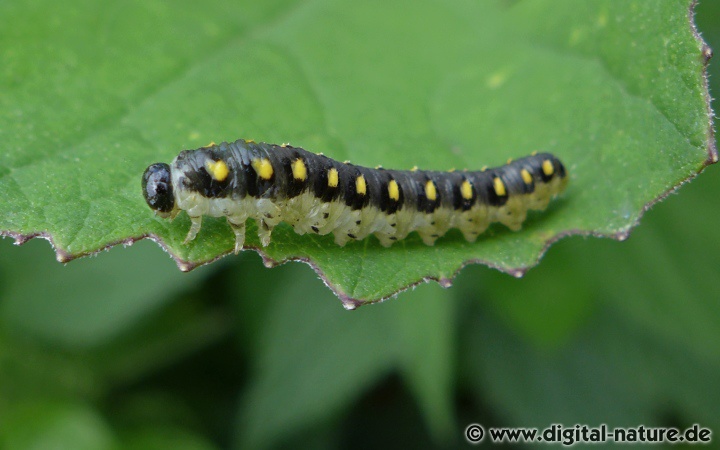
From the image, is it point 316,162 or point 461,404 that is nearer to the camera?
point 316,162

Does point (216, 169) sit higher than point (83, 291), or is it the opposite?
point (216, 169)

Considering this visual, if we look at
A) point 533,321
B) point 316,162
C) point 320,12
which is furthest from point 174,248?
point 533,321

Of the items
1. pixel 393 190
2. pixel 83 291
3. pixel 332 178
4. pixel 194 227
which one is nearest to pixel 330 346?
Result: pixel 83 291

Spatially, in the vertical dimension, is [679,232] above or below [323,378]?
above

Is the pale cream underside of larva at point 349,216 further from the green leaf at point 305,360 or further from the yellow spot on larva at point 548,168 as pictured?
the green leaf at point 305,360

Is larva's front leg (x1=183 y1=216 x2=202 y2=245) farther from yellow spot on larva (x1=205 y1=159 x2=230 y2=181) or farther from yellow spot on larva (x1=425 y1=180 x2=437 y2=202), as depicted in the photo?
yellow spot on larva (x1=425 y1=180 x2=437 y2=202)

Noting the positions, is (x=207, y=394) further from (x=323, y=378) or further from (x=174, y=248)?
(x=174, y=248)

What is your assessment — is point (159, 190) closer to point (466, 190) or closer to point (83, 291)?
point (466, 190)
